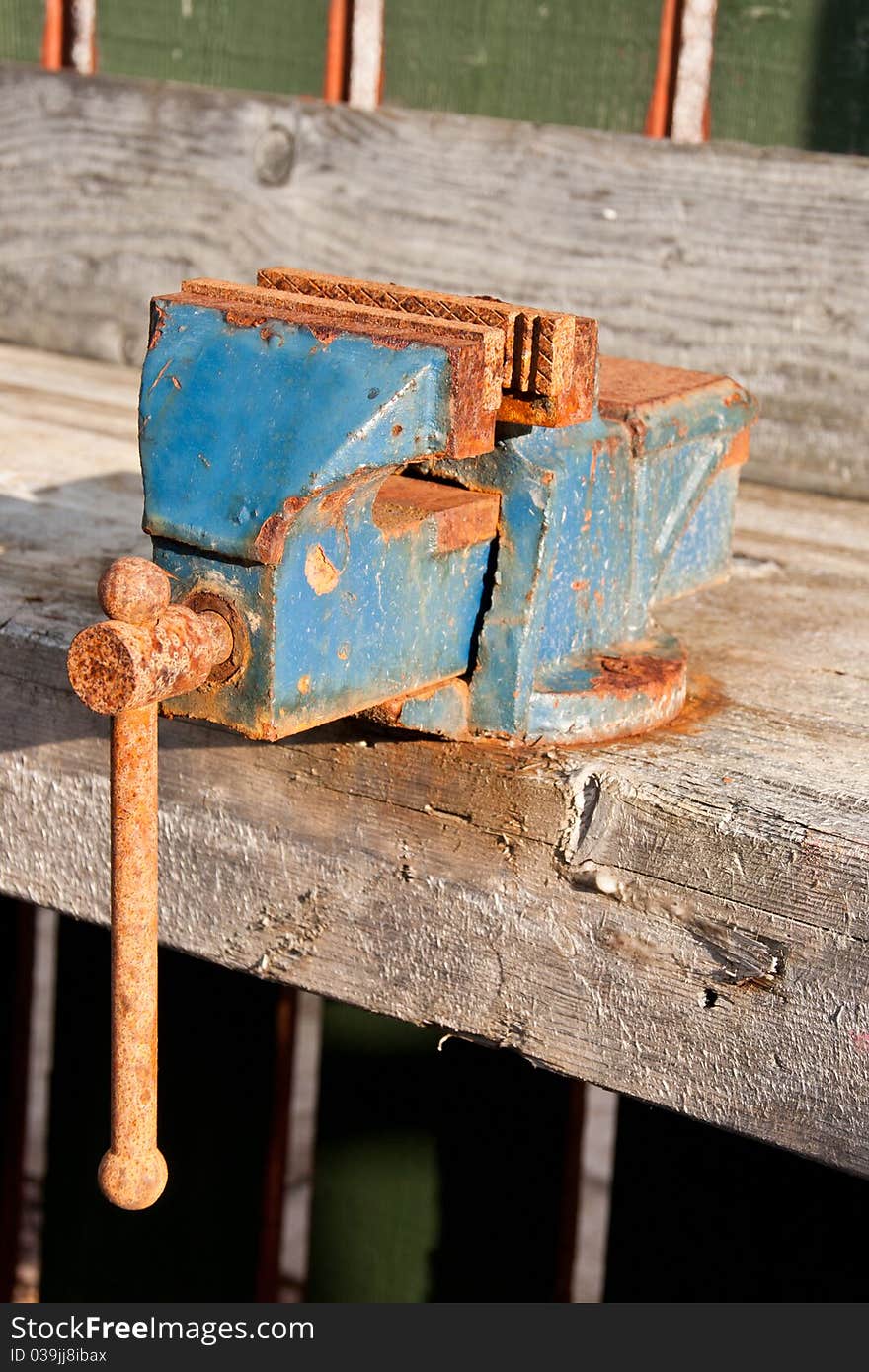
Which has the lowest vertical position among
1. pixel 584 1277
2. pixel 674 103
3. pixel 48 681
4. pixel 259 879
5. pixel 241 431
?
pixel 584 1277

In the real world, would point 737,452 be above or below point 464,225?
below

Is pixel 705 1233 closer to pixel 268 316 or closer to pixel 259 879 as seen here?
pixel 259 879

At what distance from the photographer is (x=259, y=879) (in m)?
1.16

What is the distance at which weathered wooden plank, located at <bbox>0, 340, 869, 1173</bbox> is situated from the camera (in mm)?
967

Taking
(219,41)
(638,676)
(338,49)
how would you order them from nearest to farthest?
(638,676), (338,49), (219,41)

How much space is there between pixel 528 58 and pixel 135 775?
1.29 m

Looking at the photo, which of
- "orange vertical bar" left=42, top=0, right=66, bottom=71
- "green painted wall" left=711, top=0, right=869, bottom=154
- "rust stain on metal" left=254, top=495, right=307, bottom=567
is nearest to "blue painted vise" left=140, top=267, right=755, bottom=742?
"rust stain on metal" left=254, top=495, right=307, bottom=567

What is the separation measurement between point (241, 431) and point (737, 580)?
72 centimetres

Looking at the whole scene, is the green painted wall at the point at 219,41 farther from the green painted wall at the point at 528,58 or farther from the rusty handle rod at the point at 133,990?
the rusty handle rod at the point at 133,990

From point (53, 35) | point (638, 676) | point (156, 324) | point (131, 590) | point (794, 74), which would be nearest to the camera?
point (131, 590)

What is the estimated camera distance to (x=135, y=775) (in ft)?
2.89

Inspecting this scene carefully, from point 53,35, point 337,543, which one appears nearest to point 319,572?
point 337,543

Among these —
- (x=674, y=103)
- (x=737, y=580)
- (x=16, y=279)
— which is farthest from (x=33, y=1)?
(x=737, y=580)

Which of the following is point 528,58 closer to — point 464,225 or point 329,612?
point 464,225
